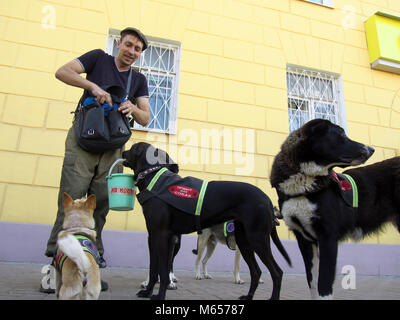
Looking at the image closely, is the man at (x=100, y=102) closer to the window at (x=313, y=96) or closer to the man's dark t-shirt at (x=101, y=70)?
the man's dark t-shirt at (x=101, y=70)

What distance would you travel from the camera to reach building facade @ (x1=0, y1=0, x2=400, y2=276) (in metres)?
4.30

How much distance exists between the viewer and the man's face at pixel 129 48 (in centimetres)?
268

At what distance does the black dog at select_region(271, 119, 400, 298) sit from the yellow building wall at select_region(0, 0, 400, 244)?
2.66 meters

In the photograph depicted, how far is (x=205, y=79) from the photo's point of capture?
5309 mm

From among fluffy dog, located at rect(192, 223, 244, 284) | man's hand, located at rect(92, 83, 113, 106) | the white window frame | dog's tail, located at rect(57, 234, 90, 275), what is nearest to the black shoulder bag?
man's hand, located at rect(92, 83, 113, 106)

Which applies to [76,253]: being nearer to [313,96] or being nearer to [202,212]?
[202,212]

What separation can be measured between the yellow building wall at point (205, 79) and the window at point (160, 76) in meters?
0.15

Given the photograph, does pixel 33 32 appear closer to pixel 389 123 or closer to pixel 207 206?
pixel 207 206

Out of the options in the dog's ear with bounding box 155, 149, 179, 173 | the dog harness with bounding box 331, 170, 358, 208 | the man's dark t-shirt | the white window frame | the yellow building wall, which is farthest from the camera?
the white window frame

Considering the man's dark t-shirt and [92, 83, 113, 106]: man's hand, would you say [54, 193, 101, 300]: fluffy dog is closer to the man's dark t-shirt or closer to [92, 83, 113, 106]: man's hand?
[92, 83, 113, 106]: man's hand

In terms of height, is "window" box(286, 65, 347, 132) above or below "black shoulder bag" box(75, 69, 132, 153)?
above
